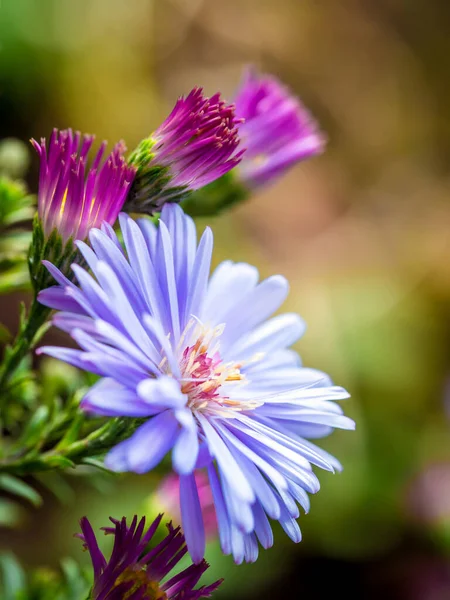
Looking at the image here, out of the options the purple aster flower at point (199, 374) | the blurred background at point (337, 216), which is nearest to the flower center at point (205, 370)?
the purple aster flower at point (199, 374)

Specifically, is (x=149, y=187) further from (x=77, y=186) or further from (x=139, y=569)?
(x=139, y=569)

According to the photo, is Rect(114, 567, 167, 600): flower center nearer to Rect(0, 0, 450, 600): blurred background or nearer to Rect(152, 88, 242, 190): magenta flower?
Rect(152, 88, 242, 190): magenta flower

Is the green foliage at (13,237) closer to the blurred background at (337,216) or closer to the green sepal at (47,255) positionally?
the green sepal at (47,255)

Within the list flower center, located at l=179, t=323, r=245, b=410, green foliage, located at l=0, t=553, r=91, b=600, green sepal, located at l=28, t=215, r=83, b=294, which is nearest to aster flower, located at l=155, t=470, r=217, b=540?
green foliage, located at l=0, t=553, r=91, b=600

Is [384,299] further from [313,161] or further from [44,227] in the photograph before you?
[44,227]

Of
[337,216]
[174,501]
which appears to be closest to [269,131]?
[174,501]
